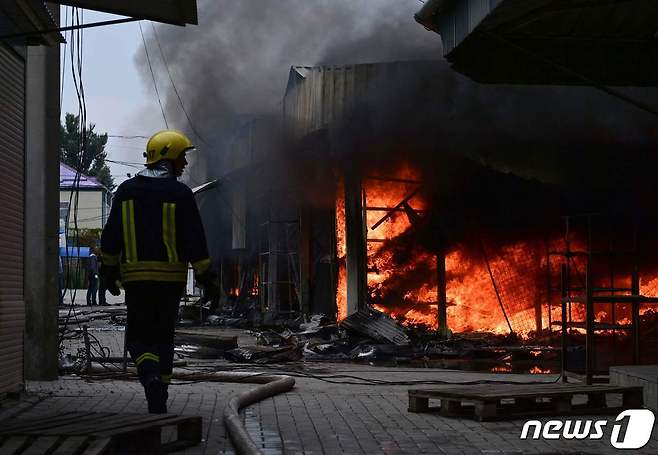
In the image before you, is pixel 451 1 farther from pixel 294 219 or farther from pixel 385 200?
pixel 294 219

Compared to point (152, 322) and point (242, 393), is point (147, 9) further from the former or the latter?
point (242, 393)

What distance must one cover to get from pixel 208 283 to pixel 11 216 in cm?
271

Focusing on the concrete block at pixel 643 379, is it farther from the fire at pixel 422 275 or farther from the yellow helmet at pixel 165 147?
the fire at pixel 422 275

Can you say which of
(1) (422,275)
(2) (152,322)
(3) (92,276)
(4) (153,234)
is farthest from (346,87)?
(3) (92,276)

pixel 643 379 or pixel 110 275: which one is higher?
pixel 110 275

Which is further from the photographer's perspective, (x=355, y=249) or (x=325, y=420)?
(x=355, y=249)

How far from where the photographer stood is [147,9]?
7117 millimetres

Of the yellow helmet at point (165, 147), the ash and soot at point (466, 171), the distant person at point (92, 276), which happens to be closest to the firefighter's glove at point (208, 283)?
the yellow helmet at point (165, 147)

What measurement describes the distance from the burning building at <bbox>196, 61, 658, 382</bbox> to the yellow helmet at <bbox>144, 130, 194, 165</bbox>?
11.3 meters

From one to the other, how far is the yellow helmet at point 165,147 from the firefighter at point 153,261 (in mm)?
166

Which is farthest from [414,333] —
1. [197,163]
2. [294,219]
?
[197,163]

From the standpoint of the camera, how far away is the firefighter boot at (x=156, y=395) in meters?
6.48

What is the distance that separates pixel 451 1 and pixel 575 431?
3.74 meters

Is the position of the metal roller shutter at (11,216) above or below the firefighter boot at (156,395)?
above
